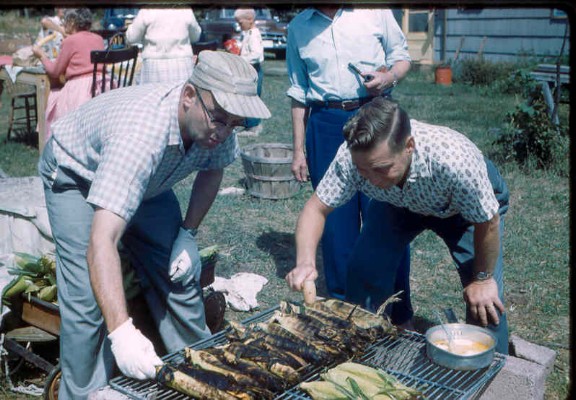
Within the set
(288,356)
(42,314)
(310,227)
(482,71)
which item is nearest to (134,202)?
(288,356)

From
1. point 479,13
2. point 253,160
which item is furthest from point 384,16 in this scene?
point 479,13

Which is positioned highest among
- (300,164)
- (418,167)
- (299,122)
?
(418,167)

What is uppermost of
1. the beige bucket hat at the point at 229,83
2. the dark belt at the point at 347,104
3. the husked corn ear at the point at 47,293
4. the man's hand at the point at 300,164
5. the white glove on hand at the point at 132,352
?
the beige bucket hat at the point at 229,83

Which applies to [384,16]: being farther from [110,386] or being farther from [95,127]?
[110,386]

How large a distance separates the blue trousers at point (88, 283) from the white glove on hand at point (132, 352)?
73cm

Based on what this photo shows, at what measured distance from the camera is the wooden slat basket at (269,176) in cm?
752

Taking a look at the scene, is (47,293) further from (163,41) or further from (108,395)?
(163,41)

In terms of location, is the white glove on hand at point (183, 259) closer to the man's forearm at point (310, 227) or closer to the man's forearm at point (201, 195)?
the man's forearm at point (201, 195)

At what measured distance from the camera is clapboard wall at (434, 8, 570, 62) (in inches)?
646

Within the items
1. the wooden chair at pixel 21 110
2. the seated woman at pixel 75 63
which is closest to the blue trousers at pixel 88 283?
the seated woman at pixel 75 63

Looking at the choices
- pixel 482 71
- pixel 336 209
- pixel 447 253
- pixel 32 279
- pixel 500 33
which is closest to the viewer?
pixel 32 279

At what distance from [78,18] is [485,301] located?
6.36 m

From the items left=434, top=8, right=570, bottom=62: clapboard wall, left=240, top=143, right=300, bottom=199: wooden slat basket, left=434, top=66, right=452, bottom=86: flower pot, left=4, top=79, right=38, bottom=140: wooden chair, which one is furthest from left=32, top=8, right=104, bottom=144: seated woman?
left=434, top=66, right=452, bottom=86: flower pot

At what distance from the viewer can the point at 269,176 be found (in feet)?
24.9
